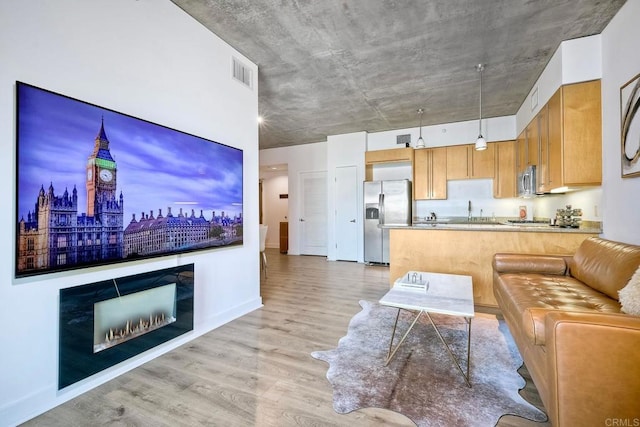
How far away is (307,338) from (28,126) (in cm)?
244

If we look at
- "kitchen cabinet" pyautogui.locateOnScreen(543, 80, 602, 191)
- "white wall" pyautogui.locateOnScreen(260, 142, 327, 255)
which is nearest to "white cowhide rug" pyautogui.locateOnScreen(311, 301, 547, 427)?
"kitchen cabinet" pyautogui.locateOnScreen(543, 80, 602, 191)

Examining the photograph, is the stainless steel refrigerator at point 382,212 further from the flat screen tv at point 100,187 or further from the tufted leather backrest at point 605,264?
the flat screen tv at point 100,187

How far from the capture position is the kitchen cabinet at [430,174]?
5.93 m

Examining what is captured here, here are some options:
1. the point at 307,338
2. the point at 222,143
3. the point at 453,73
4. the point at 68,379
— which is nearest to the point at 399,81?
the point at 453,73

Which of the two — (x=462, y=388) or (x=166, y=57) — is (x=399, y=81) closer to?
(x=166, y=57)

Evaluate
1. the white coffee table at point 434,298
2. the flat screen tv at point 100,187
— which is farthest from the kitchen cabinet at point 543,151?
the flat screen tv at point 100,187

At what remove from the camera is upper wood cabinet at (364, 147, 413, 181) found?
6.08 metres

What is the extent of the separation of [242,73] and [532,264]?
12.0 feet

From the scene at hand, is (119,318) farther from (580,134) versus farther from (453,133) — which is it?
(453,133)

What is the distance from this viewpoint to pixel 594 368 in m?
1.24

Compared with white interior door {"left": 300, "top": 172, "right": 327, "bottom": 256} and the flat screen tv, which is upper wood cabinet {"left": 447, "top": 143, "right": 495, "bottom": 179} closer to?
white interior door {"left": 300, "top": 172, "right": 327, "bottom": 256}

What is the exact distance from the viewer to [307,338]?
2.66 metres

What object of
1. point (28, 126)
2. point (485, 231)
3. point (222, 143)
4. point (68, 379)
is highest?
point (222, 143)

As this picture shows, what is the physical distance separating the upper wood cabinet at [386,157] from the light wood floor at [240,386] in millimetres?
3813
